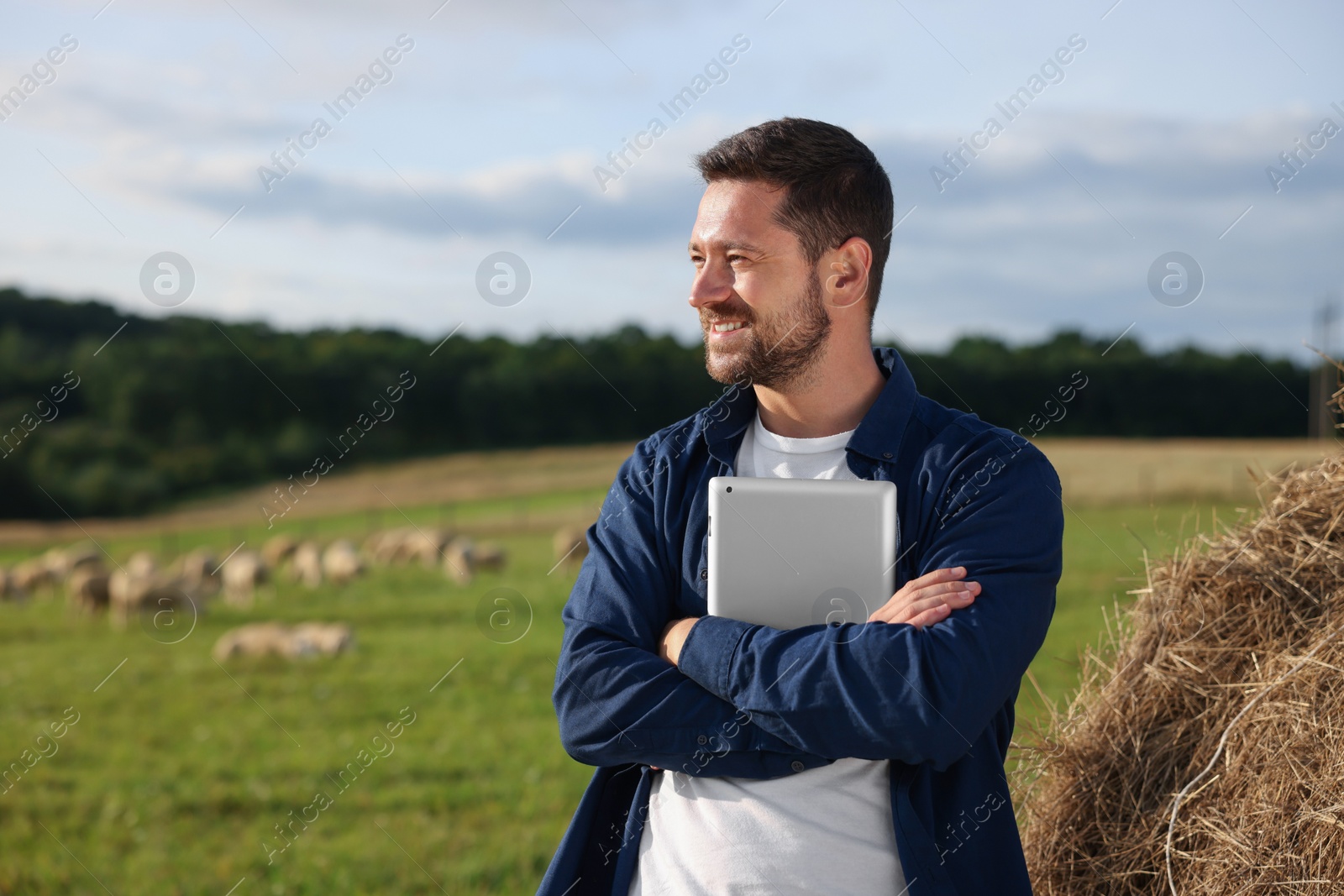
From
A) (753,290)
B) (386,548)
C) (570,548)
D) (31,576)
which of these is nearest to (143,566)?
(31,576)

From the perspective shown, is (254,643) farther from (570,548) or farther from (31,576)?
(31,576)

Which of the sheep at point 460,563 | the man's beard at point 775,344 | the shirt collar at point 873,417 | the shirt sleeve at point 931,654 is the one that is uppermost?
the man's beard at point 775,344

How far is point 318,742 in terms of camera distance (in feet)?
34.7

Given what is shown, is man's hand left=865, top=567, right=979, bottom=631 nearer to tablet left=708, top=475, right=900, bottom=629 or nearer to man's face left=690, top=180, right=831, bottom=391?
tablet left=708, top=475, right=900, bottom=629

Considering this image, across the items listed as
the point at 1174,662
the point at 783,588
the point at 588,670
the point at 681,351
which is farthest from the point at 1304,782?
the point at 681,351

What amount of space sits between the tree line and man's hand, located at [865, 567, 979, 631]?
101ft

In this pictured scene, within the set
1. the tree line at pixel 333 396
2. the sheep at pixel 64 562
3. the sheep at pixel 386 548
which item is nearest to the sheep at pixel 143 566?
the sheep at pixel 64 562

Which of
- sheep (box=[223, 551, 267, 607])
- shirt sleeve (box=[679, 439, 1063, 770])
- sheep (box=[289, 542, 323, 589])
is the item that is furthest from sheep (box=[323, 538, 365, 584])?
shirt sleeve (box=[679, 439, 1063, 770])

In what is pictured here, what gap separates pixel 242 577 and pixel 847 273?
62.8ft

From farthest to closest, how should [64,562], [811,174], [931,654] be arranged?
1. [64,562]
2. [811,174]
3. [931,654]

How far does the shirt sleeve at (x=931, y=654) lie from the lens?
2.25 m

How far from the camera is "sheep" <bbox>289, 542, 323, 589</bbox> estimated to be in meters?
21.3

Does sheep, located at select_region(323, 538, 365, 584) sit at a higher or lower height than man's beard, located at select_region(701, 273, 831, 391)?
lower

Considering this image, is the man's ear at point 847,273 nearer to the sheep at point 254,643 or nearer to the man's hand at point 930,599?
the man's hand at point 930,599
